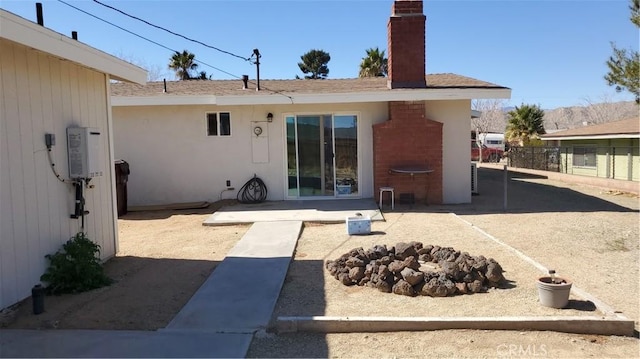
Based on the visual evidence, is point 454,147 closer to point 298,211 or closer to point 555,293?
point 298,211

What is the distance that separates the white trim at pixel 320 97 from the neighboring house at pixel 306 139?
1.1 inches

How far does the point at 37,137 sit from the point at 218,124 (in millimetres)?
7319

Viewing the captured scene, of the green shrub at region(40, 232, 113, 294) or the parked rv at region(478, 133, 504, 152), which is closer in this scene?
the green shrub at region(40, 232, 113, 294)

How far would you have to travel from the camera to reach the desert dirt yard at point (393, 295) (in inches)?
159

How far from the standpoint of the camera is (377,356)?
12.6 ft

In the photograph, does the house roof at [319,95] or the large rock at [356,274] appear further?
the house roof at [319,95]

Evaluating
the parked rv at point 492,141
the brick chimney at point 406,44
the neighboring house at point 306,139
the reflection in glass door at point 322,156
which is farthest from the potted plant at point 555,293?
the parked rv at point 492,141

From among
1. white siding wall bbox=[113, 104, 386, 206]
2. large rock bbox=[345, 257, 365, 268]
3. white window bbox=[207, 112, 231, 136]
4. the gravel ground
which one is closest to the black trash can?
white siding wall bbox=[113, 104, 386, 206]

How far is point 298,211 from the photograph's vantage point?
1062cm

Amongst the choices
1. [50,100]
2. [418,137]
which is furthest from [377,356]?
[418,137]

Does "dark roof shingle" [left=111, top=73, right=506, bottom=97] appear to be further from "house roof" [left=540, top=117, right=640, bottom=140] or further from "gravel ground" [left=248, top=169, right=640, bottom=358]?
"house roof" [left=540, top=117, right=640, bottom=140]

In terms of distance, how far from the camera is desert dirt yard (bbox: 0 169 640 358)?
405cm

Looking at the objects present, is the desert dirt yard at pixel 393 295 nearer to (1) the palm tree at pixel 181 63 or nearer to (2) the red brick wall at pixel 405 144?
(2) the red brick wall at pixel 405 144

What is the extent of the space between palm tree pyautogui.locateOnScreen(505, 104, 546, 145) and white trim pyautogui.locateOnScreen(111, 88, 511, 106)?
24501mm
